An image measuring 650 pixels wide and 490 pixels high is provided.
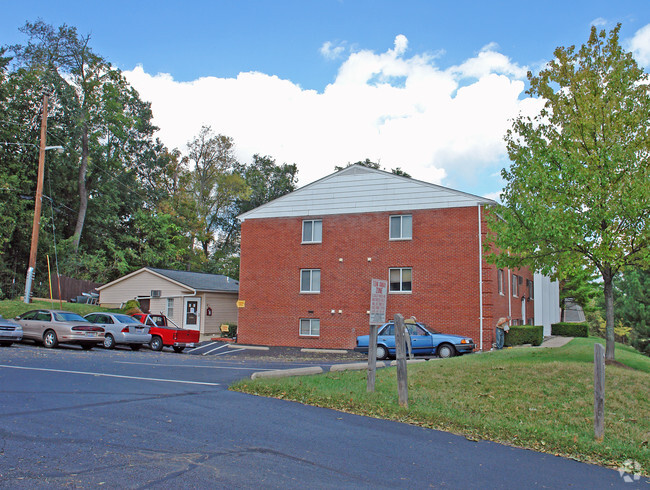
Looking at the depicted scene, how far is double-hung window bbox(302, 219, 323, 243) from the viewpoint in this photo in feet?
98.6

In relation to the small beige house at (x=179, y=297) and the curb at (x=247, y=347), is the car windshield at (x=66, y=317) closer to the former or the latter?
the curb at (x=247, y=347)

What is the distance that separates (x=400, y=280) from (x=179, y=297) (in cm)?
1518

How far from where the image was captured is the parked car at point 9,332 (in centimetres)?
2100

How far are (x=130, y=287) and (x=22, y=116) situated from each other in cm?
1922

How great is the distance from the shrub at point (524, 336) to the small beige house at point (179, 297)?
18569 millimetres

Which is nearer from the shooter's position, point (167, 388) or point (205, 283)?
point (167, 388)

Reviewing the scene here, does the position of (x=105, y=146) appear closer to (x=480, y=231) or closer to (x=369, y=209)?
(x=369, y=209)

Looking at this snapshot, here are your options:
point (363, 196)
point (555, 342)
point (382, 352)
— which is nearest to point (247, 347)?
point (382, 352)

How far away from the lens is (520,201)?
1573cm

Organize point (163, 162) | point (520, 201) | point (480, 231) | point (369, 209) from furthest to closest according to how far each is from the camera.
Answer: point (163, 162) < point (369, 209) < point (480, 231) < point (520, 201)

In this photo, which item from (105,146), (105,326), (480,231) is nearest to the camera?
(105,326)

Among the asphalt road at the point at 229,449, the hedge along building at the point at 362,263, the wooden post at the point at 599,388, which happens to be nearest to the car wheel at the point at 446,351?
the hedge along building at the point at 362,263

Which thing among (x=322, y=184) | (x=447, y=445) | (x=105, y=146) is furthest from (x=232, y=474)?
(x=105, y=146)

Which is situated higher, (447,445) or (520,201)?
(520,201)
